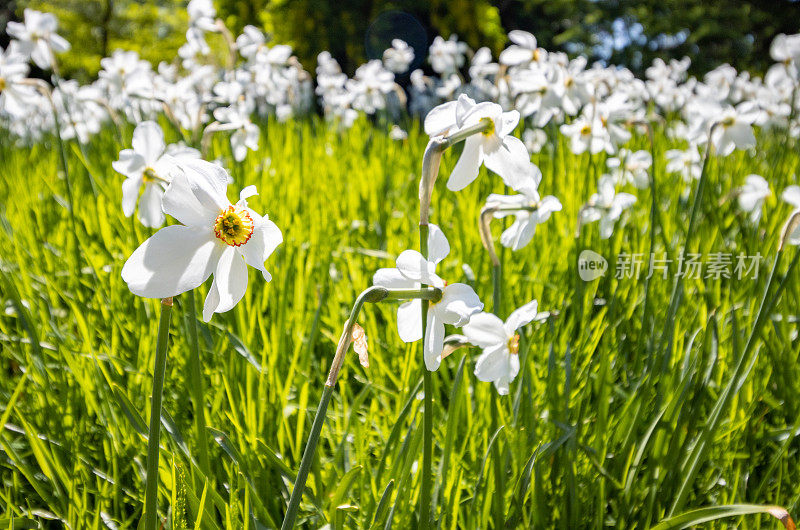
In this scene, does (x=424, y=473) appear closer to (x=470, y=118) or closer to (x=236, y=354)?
(x=470, y=118)

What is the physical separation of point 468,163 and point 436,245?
5.2 inches

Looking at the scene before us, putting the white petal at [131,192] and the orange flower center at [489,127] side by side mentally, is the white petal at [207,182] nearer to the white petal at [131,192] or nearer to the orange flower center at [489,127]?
the orange flower center at [489,127]

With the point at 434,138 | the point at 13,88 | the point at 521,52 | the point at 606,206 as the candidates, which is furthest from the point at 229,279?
the point at 521,52

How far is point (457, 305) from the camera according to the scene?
0.71 m

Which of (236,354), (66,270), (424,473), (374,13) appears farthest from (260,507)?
(374,13)

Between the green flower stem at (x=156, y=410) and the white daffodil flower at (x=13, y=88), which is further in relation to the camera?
the white daffodil flower at (x=13, y=88)

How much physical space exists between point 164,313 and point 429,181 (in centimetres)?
34

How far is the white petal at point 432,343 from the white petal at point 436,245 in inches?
2.9

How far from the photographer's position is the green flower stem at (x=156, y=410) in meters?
0.64

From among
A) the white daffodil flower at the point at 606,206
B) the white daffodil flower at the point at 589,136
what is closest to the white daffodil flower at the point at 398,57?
the white daffodil flower at the point at 589,136

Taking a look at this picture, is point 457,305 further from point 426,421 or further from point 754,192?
point 754,192

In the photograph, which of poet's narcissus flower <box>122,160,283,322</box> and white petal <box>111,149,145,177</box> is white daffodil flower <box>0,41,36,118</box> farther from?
poet's narcissus flower <box>122,160,283,322</box>

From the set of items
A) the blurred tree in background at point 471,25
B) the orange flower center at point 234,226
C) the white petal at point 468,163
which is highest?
the blurred tree in background at point 471,25

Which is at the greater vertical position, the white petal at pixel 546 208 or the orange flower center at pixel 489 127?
the orange flower center at pixel 489 127
